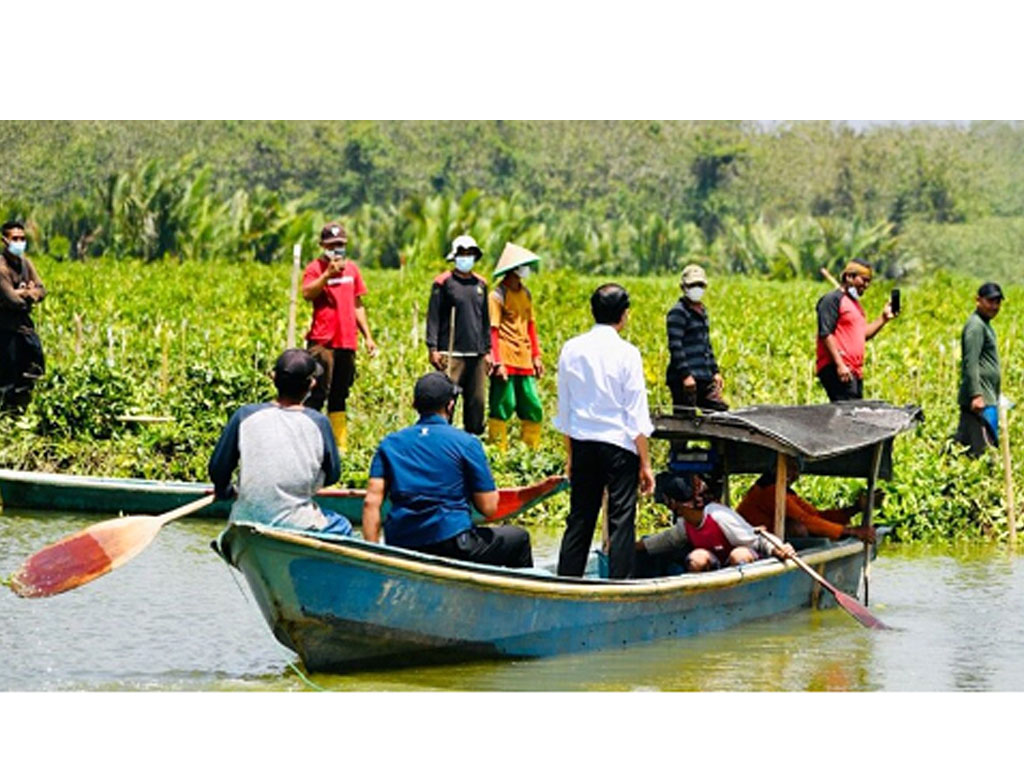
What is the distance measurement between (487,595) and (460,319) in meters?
5.62

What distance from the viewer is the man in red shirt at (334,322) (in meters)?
13.8

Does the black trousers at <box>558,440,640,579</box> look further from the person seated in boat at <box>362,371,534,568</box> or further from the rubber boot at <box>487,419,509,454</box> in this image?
the rubber boot at <box>487,419,509,454</box>

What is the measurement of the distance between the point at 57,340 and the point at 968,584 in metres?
9.15

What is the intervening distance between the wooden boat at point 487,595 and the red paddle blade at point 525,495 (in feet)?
5.22

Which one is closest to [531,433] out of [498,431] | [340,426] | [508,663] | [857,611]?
[498,431]

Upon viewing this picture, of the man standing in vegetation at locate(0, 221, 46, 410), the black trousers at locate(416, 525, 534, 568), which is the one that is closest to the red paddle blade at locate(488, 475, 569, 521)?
the black trousers at locate(416, 525, 534, 568)

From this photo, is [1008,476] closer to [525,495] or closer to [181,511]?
[525,495]

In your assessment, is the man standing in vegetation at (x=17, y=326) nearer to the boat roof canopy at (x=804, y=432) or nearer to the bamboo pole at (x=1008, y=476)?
the boat roof canopy at (x=804, y=432)

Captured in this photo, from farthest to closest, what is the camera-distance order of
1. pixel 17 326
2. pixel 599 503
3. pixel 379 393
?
pixel 379 393 → pixel 17 326 → pixel 599 503

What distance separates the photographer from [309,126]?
188ft

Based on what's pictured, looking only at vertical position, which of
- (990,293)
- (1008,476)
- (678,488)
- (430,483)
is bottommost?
(1008,476)

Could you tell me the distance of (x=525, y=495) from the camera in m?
12.4

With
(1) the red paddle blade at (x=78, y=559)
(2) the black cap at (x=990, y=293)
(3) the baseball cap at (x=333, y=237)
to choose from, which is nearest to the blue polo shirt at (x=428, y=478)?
(1) the red paddle blade at (x=78, y=559)

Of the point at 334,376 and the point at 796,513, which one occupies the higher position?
the point at 334,376
